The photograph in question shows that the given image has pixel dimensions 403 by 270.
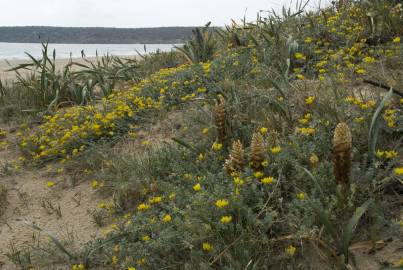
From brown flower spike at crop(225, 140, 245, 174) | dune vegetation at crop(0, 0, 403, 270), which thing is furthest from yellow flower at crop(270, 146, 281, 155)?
brown flower spike at crop(225, 140, 245, 174)

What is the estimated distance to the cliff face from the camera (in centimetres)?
3950

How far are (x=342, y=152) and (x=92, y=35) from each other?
43.0m

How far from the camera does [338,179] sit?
8.55 feet

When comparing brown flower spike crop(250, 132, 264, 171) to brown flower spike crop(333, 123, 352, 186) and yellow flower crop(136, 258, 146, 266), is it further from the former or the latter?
yellow flower crop(136, 258, 146, 266)

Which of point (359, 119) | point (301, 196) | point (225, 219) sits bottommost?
point (225, 219)

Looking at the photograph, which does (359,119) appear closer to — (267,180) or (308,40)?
(267,180)

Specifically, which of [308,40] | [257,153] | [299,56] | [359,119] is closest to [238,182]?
[257,153]

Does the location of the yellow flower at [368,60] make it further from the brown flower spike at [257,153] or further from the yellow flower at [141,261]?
the yellow flower at [141,261]

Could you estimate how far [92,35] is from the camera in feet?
141

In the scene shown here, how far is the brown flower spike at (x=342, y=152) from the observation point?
8.27 feet

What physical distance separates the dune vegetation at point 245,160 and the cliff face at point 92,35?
32655 mm

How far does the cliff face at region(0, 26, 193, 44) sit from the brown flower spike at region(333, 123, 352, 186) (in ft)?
117

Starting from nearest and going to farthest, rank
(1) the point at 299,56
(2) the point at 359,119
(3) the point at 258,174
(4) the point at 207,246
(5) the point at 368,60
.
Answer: (4) the point at 207,246 → (3) the point at 258,174 → (2) the point at 359,119 → (5) the point at 368,60 → (1) the point at 299,56

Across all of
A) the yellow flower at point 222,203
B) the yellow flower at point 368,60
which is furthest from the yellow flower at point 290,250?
the yellow flower at point 368,60
